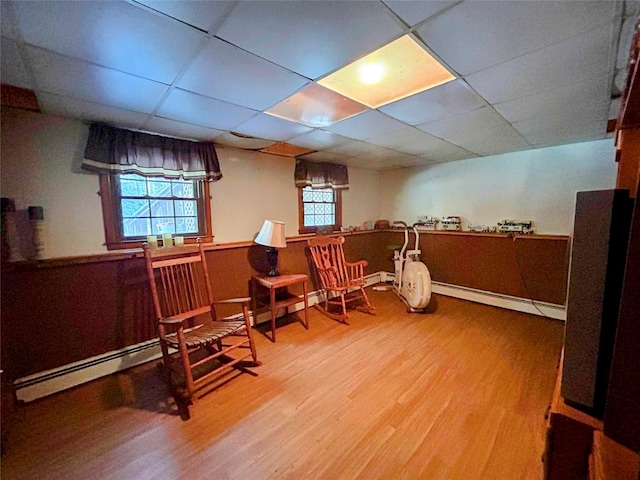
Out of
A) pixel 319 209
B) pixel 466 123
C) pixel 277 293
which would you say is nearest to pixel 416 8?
pixel 466 123

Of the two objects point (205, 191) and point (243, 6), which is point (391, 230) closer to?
point (205, 191)

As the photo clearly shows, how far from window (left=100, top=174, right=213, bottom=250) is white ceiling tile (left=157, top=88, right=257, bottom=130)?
2.48ft

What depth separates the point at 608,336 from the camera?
73 centimetres

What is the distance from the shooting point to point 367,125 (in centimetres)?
238

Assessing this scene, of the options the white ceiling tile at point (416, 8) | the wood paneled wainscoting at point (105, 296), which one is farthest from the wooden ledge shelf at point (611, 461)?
the wood paneled wainscoting at point (105, 296)

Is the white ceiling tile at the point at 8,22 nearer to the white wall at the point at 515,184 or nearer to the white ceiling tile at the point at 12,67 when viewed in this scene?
the white ceiling tile at the point at 12,67

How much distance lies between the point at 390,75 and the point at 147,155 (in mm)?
2141

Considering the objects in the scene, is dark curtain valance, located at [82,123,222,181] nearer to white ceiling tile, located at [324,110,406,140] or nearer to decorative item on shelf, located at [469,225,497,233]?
white ceiling tile, located at [324,110,406,140]

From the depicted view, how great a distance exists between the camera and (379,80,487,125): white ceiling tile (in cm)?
170

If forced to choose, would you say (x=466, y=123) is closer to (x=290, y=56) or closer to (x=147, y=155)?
(x=290, y=56)

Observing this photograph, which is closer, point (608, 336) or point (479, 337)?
point (608, 336)

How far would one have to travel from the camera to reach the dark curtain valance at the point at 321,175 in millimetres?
3619

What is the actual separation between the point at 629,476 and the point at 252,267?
3.03 meters

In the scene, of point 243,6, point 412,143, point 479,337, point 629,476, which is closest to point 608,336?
point 629,476
